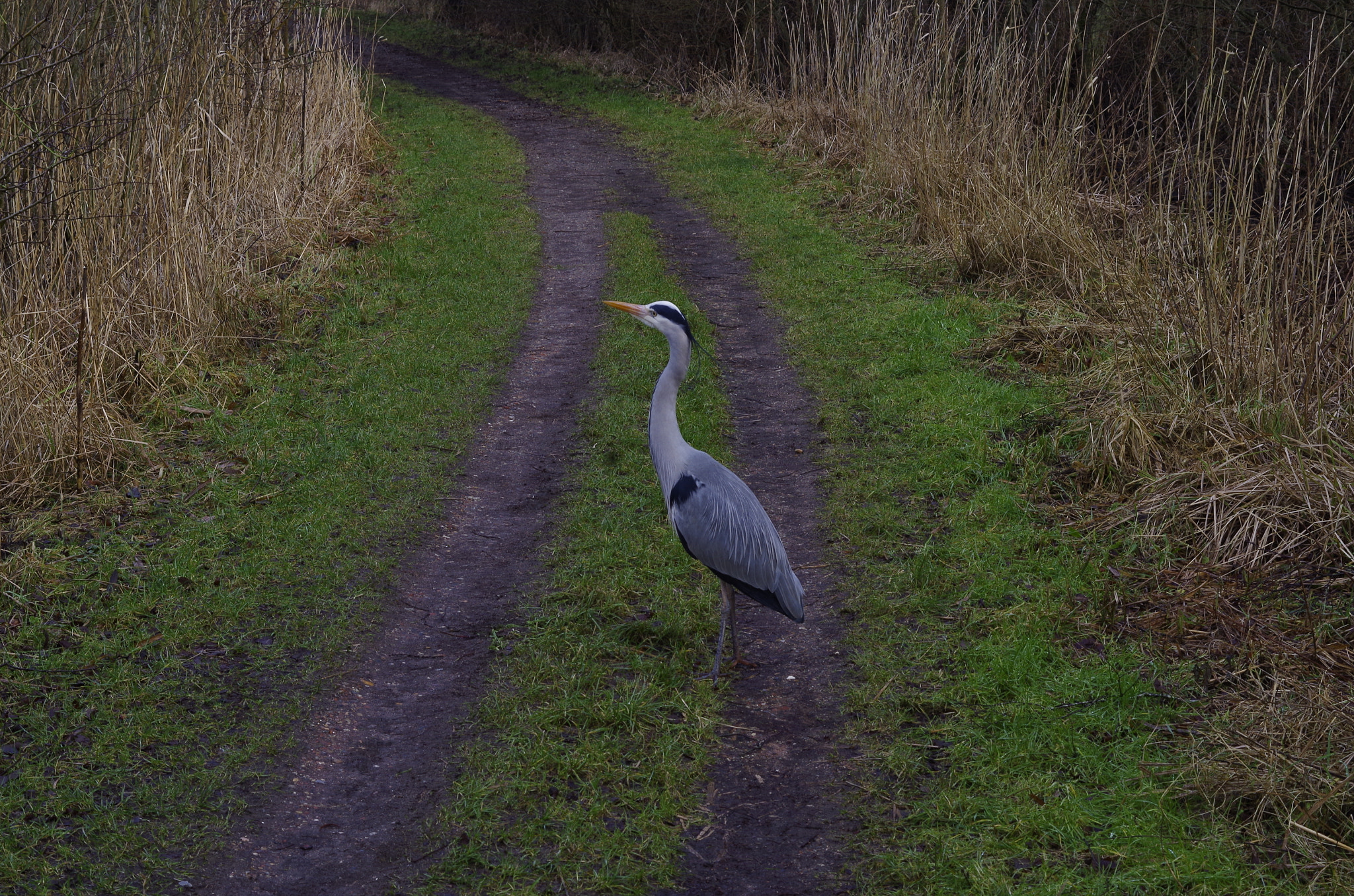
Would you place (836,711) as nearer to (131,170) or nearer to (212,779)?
(212,779)

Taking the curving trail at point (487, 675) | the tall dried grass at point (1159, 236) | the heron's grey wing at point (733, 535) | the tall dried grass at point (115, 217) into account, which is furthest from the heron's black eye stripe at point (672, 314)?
the tall dried grass at point (115, 217)

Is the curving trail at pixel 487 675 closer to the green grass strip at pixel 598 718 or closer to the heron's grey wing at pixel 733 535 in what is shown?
the green grass strip at pixel 598 718

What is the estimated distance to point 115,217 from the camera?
676 cm

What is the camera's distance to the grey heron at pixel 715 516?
4.37 meters

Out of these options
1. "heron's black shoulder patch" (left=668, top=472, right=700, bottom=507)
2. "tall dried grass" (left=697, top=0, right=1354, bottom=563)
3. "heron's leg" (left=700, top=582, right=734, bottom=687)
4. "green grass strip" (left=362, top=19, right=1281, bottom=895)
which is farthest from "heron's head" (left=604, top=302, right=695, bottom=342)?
"tall dried grass" (left=697, top=0, right=1354, bottom=563)

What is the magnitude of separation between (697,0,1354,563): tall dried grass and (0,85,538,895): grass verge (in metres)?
3.76

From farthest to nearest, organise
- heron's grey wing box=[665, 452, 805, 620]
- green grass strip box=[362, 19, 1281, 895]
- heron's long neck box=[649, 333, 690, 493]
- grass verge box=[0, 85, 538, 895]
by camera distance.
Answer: heron's long neck box=[649, 333, 690, 493] < heron's grey wing box=[665, 452, 805, 620] < grass verge box=[0, 85, 538, 895] < green grass strip box=[362, 19, 1281, 895]

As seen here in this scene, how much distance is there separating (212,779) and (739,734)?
186 centimetres

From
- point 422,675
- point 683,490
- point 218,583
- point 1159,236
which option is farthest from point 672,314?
point 1159,236

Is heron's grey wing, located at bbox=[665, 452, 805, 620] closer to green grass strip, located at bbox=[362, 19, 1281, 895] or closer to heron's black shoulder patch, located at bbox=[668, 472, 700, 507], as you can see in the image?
heron's black shoulder patch, located at bbox=[668, 472, 700, 507]

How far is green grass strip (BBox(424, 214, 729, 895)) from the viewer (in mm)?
3543

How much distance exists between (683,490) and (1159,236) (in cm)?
357

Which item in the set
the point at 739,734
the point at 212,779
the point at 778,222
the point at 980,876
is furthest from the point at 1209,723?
the point at 778,222

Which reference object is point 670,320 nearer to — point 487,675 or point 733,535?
point 733,535
